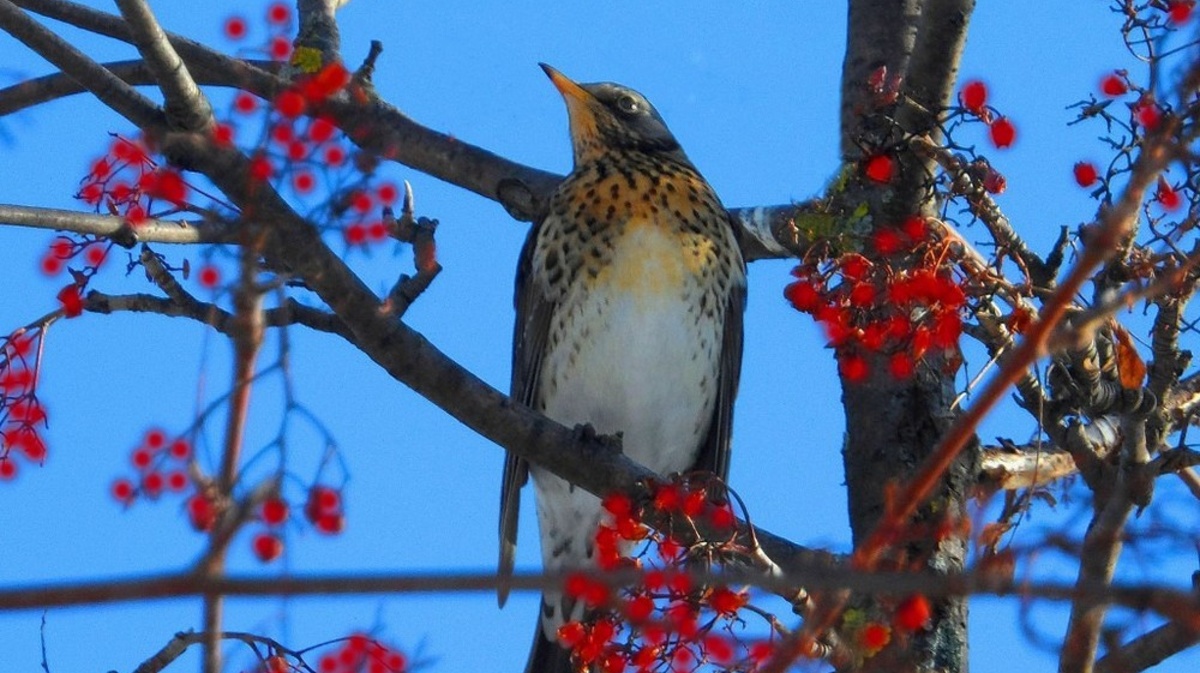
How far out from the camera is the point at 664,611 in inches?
114

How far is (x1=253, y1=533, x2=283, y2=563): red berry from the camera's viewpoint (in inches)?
85.2

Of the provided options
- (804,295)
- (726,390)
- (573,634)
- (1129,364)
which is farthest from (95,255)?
(726,390)

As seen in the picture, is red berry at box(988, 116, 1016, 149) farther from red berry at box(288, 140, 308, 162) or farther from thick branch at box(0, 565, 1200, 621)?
thick branch at box(0, 565, 1200, 621)

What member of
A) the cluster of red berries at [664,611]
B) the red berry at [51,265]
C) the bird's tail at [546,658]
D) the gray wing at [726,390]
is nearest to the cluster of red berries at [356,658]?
the cluster of red berries at [664,611]

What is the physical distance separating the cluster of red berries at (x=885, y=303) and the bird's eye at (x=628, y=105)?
114 inches

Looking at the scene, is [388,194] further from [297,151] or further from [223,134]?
[297,151]

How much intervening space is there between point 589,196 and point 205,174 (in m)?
3.04

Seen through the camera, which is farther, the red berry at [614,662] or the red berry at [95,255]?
the red berry at [95,255]

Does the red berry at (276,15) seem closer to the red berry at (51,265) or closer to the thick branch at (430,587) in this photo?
the red berry at (51,265)

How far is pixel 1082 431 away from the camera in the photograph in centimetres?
354

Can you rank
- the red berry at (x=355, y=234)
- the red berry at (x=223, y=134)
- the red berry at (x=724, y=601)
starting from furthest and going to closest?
the red berry at (x=724, y=601)
the red berry at (x=223, y=134)
the red berry at (x=355, y=234)

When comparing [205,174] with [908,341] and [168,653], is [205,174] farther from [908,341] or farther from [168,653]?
[908,341]

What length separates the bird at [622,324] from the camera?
17.8 ft

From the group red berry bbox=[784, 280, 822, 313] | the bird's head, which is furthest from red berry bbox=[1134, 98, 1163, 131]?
the bird's head
